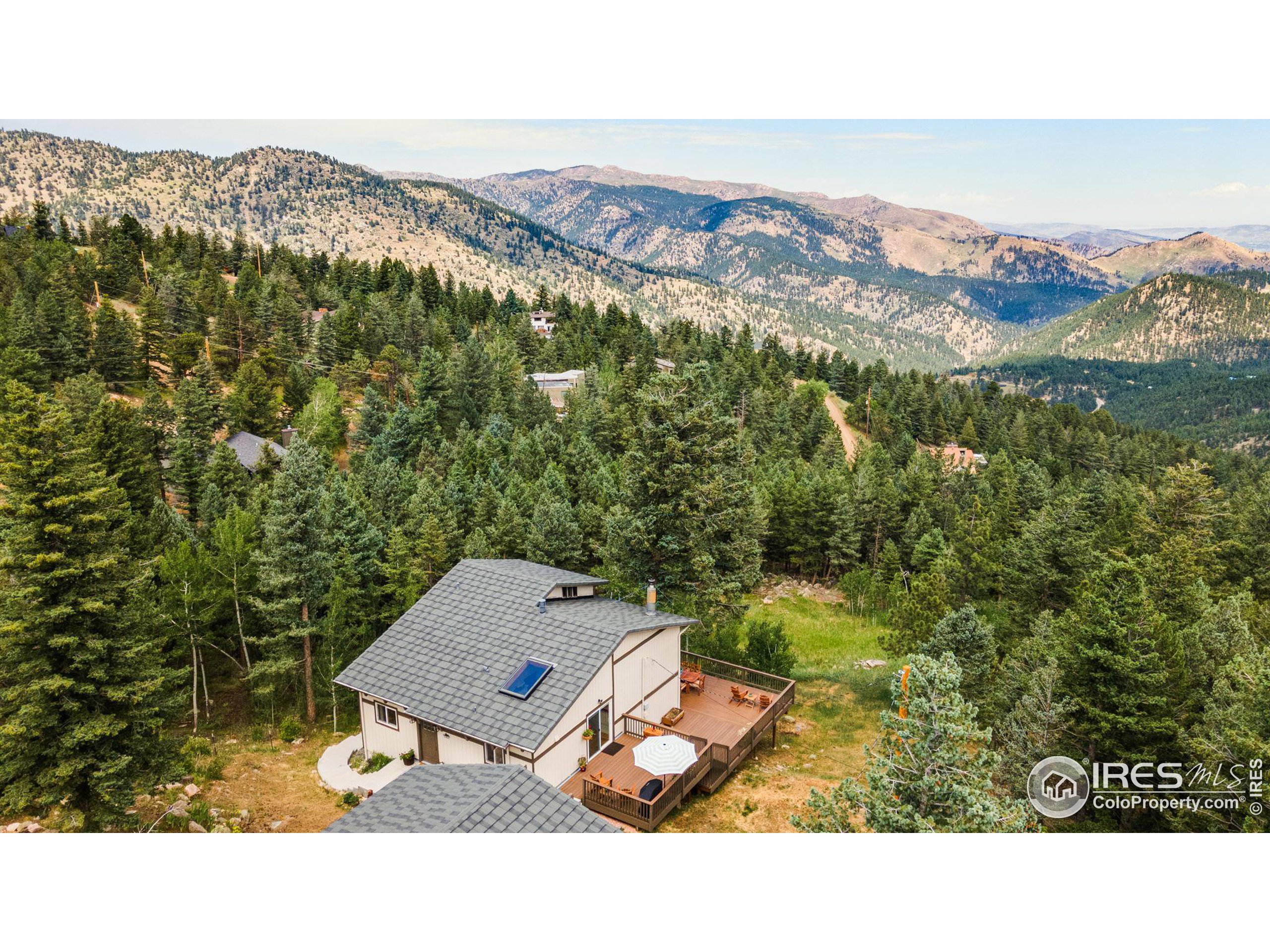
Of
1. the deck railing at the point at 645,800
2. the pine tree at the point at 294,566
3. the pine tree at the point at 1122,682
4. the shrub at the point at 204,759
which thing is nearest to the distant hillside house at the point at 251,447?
the pine tree at the point at 294,566

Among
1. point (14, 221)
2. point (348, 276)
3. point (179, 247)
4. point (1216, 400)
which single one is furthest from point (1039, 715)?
point (1216, 400)

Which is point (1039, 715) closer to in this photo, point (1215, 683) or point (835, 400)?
→ point (1215, 683)

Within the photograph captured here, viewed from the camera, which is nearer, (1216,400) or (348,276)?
(348,276)

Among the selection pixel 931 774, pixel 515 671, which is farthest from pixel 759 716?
pixel 931 774

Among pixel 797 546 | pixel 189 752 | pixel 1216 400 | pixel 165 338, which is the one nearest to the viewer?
pixel 189 752

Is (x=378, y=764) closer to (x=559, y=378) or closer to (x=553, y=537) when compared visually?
(x=553, y=537)

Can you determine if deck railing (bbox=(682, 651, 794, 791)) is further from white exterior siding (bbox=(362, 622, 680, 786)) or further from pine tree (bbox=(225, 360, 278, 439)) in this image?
pine tree (bbox=(225, 360, 278, 439))

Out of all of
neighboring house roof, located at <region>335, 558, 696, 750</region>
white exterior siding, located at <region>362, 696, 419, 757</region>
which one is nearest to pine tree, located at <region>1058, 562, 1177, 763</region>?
neighboring house roof, located at <region>335, 558, 696, 750</region>
